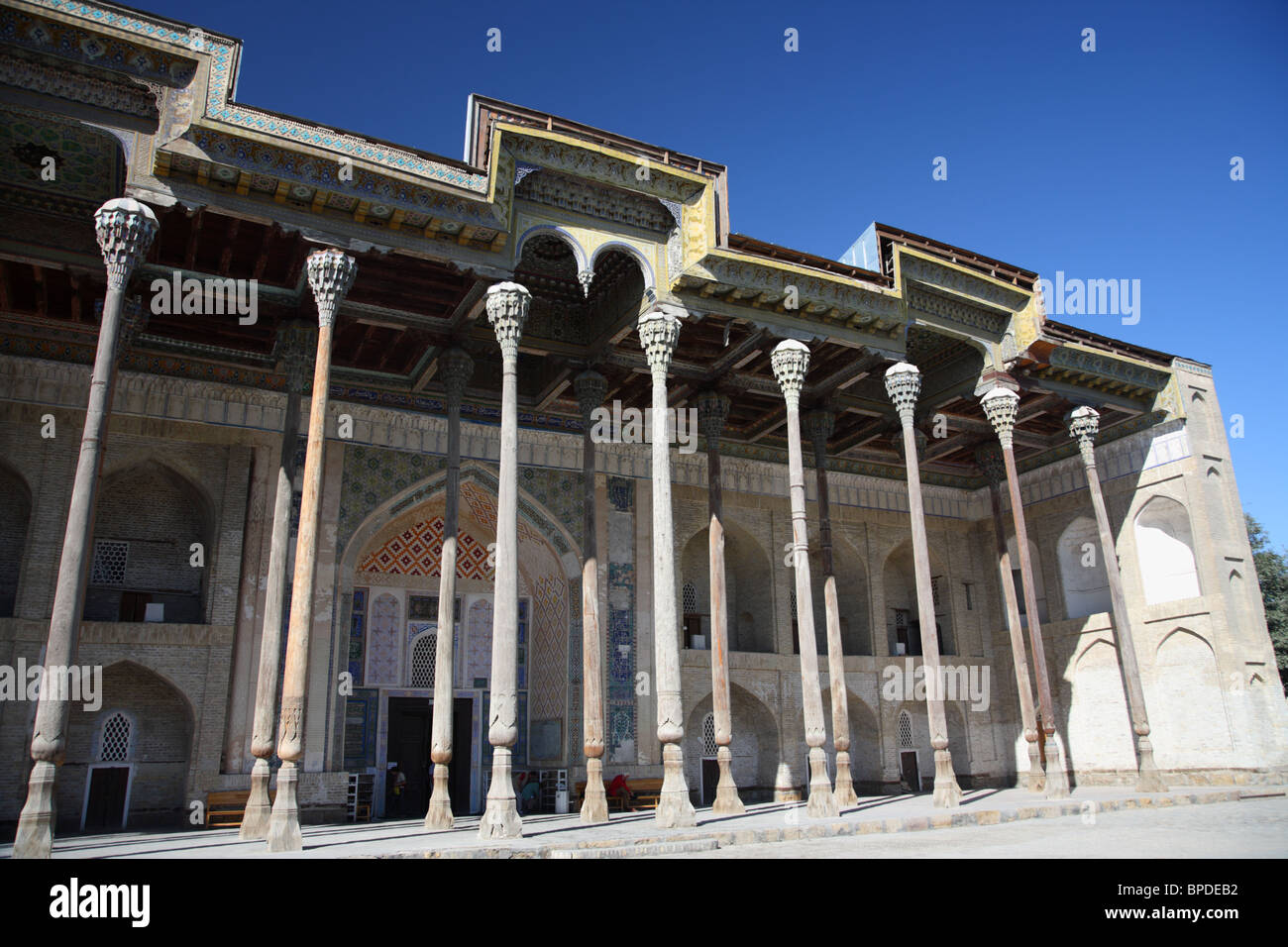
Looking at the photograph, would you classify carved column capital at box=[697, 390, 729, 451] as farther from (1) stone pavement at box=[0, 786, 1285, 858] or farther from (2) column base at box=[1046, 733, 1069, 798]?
(2) column base at box=[1046, 733, 1069, 798]

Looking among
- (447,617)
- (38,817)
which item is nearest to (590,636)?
(447,617)

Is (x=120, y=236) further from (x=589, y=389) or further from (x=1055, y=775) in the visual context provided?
(x=1055, y=775)

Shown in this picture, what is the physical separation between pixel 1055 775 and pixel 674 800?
597 centimetres

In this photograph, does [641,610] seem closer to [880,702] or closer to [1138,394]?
[880,702]

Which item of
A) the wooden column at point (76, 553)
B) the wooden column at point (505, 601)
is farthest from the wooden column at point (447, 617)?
the wooden column at point (76, 553)

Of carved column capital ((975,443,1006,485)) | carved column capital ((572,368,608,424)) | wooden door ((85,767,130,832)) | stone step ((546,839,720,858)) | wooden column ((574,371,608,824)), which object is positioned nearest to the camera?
stone step ((546,839,720,858))

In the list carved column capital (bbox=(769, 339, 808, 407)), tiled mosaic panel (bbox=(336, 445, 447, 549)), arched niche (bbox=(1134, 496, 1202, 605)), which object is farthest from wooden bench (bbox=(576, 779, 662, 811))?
arched niche (bbox=(1134, 496, 1202, 605))

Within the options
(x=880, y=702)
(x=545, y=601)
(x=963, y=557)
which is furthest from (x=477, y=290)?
(x=963, y=557)

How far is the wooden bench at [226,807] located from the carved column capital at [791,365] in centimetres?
→ 810

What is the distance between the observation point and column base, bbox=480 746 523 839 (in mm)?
8898

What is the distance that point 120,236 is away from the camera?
873 centimetres

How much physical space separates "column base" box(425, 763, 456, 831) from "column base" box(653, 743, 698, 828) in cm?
229

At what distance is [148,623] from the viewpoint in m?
12.4

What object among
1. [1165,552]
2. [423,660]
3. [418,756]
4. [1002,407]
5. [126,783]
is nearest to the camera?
[126,783]
